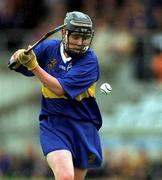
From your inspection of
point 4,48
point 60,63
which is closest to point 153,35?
point 4,48

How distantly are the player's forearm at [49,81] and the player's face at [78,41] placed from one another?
37 centimetres

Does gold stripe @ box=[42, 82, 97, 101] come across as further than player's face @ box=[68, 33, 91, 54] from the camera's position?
Yes

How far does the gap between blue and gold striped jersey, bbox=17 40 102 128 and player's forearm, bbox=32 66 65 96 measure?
0.06 metres

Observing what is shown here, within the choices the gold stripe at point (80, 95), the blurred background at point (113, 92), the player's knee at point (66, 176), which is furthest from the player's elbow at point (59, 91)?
the blurred background at point (113, 92)

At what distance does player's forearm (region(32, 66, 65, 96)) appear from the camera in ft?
29.3

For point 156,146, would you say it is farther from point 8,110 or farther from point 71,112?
point 71,112

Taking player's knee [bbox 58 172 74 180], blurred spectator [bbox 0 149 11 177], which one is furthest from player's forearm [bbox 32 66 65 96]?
blurred spectator [bbox 0 149 11 177]

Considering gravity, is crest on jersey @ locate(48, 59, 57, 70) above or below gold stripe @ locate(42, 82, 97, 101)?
above

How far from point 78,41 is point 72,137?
3.08ft

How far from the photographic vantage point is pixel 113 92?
59.4ft

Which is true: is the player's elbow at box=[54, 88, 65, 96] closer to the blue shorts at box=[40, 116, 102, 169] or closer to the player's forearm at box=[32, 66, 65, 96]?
the player's forearm at box=[32, 66, 65, 96]

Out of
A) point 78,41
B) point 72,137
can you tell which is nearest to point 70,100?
point 72,137

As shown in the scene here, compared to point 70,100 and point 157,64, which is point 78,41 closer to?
point 70,100

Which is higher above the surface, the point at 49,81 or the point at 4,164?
the point at 49,81
